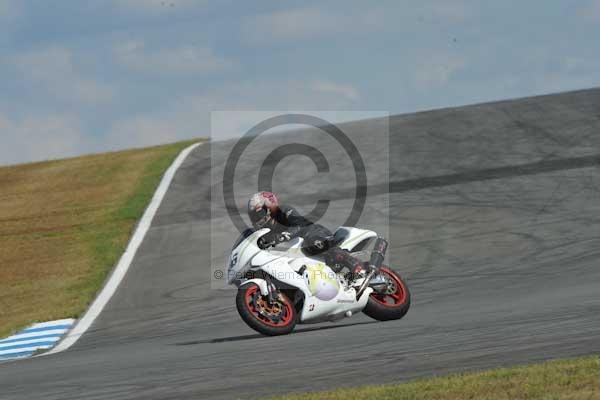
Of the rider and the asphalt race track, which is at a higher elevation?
the rider

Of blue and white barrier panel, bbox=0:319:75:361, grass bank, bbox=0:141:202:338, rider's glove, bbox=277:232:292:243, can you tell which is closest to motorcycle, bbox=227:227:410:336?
rider's glove, bbox=277:232:292:243

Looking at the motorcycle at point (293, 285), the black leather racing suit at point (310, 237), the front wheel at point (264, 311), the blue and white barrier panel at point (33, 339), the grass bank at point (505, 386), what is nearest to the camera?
the grass bank at point (505, 386)

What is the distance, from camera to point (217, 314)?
16.0 m

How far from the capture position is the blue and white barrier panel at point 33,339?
1507 cm

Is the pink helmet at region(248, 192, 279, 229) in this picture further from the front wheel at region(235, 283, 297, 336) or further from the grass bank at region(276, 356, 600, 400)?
the grass bank at region(276, 356, 600, 400)

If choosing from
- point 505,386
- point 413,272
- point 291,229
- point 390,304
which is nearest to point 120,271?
point 413,272

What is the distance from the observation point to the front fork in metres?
11.8

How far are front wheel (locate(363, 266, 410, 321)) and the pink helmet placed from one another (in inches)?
60.9

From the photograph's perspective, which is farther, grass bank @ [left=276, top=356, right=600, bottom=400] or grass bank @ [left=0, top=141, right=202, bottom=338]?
grass bank @ [left=0, top=141, right=202, bottom=338]

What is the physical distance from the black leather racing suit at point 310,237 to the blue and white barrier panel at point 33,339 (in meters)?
5.07

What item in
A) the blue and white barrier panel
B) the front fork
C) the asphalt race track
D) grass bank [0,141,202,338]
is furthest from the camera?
grass bank [0,141,202,338]

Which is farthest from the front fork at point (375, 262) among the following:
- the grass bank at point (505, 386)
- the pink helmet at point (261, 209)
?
the grass bank at point (505, 386)

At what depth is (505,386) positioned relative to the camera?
257 inches

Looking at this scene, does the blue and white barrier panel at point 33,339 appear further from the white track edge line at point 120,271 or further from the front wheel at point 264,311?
the front wheel at point 264,311
